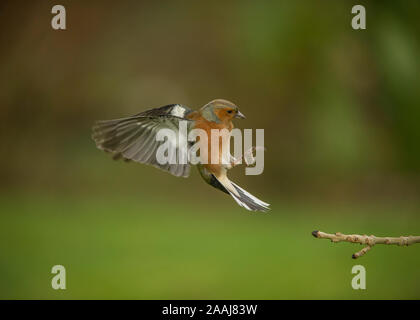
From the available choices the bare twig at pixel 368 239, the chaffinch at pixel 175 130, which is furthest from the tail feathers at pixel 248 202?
the bare twig at pixel 368 239

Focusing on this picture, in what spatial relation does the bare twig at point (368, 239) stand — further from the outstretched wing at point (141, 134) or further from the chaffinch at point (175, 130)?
the outstretched wing at point (141, 134)

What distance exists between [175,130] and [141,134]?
0.06 metres

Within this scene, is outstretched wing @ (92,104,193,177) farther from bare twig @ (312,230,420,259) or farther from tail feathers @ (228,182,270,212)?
bare twig @ (312,230,420,259)

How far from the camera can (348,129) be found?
2.62 metres

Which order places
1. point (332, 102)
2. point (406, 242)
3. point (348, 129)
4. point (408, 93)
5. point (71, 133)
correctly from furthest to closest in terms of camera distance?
point (71, 133), point (332, 102), point (348, 129), point (408, 93), point (406, 242)

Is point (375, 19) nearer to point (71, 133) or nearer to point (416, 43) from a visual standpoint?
point (416, 43)

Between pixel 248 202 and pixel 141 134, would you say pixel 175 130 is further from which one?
pixel 248 202

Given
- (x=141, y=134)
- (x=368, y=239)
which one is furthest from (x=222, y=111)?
(x=368, y=239)

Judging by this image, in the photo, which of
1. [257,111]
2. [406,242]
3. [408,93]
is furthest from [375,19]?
[406,242]

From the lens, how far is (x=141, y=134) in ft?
2.87

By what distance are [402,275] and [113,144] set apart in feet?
8.46

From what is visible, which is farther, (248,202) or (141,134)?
(141,134)

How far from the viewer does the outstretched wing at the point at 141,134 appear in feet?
2.60

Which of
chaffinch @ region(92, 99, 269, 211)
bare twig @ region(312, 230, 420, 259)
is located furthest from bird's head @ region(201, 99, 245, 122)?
bare twig @ region(312, 230, 420, 259)
